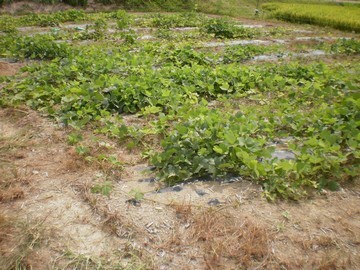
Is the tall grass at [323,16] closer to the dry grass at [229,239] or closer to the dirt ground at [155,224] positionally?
the dirt ground at [155,224]

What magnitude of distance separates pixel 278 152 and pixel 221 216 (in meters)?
1.49

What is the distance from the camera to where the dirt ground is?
2424mm

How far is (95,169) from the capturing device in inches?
138

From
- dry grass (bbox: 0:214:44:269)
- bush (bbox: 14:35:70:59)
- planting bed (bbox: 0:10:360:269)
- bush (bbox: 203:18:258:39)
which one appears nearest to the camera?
dry grass (bbox: 0:214:44:269)

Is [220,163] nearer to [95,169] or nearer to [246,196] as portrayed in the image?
[246,196]

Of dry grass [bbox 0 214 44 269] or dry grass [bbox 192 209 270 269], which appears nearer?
dry grass [bbox 0 214 44 269]

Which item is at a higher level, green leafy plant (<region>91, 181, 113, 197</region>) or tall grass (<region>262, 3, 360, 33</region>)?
tall grass (<region>262, 3, 360, 33</region>)

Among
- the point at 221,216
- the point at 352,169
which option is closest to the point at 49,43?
the point at 221,216

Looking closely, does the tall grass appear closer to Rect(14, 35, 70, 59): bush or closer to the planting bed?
the planting bed

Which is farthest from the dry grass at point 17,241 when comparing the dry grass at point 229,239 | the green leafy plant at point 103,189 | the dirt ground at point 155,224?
the dry grass at point 229,239

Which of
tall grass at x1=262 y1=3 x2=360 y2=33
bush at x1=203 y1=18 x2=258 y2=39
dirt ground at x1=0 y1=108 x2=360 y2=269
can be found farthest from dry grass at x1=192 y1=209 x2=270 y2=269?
tall grass at x1=262 y1=3 x2=360 y2=33

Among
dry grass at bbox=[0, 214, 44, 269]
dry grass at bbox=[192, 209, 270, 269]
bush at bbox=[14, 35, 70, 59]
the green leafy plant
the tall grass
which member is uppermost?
the tall grass

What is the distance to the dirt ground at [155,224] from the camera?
242cm

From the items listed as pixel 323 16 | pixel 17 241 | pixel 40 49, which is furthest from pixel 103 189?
pixel 323 16
